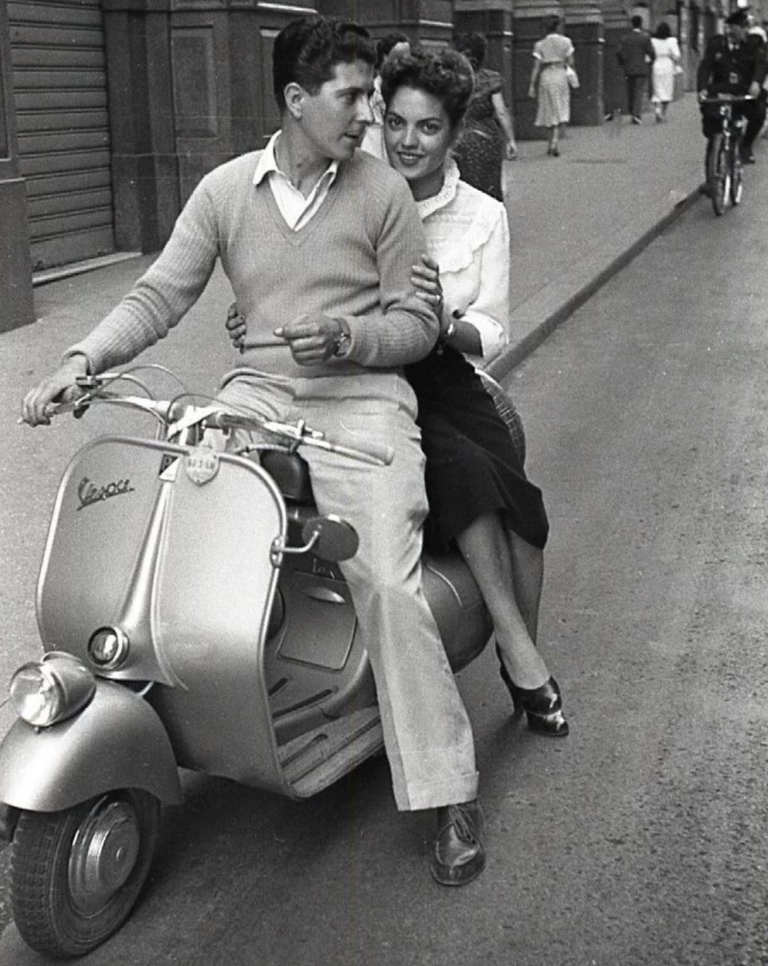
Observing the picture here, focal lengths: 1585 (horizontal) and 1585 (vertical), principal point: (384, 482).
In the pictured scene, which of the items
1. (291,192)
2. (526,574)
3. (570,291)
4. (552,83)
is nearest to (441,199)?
(291,192)

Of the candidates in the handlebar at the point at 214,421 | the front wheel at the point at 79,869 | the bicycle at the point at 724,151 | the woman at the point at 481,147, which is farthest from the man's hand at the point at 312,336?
the bicycle at the point at 724,151

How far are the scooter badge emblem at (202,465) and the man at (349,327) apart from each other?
29 centimetres

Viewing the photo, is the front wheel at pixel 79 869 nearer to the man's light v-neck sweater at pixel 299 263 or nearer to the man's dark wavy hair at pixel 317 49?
the man's light v-neck sweater at pixel 299 263

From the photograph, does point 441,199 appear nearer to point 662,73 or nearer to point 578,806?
point 578,806

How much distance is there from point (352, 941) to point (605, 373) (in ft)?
20.6

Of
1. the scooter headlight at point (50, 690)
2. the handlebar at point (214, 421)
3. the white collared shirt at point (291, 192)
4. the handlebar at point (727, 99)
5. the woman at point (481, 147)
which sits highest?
the white collared shirt at point (291, 192)

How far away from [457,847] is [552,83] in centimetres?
2209

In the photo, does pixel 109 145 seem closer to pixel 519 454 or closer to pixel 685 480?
pixel 685 480

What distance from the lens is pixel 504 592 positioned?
394 cm

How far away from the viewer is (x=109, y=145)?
13023mm

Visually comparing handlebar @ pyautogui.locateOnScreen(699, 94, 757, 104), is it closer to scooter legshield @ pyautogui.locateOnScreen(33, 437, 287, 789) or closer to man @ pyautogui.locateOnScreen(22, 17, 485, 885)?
man @ pyautogui.locateOnScreen(22, 17, 485, 885)

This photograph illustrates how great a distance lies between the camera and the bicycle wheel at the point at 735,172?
15.9 meters

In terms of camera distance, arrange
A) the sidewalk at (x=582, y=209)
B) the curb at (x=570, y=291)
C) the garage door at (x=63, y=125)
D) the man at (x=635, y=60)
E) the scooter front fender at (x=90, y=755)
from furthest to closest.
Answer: the man at (x=635, y=60), the garage door at (x=63, y=125), the sidewalk at (x=582, y=209), the curb at (x=570, y=291), the scooter front fender at (x=90, y=755)

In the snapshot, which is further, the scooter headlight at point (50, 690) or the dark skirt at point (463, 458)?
the dark skirt at point (463, 458)
